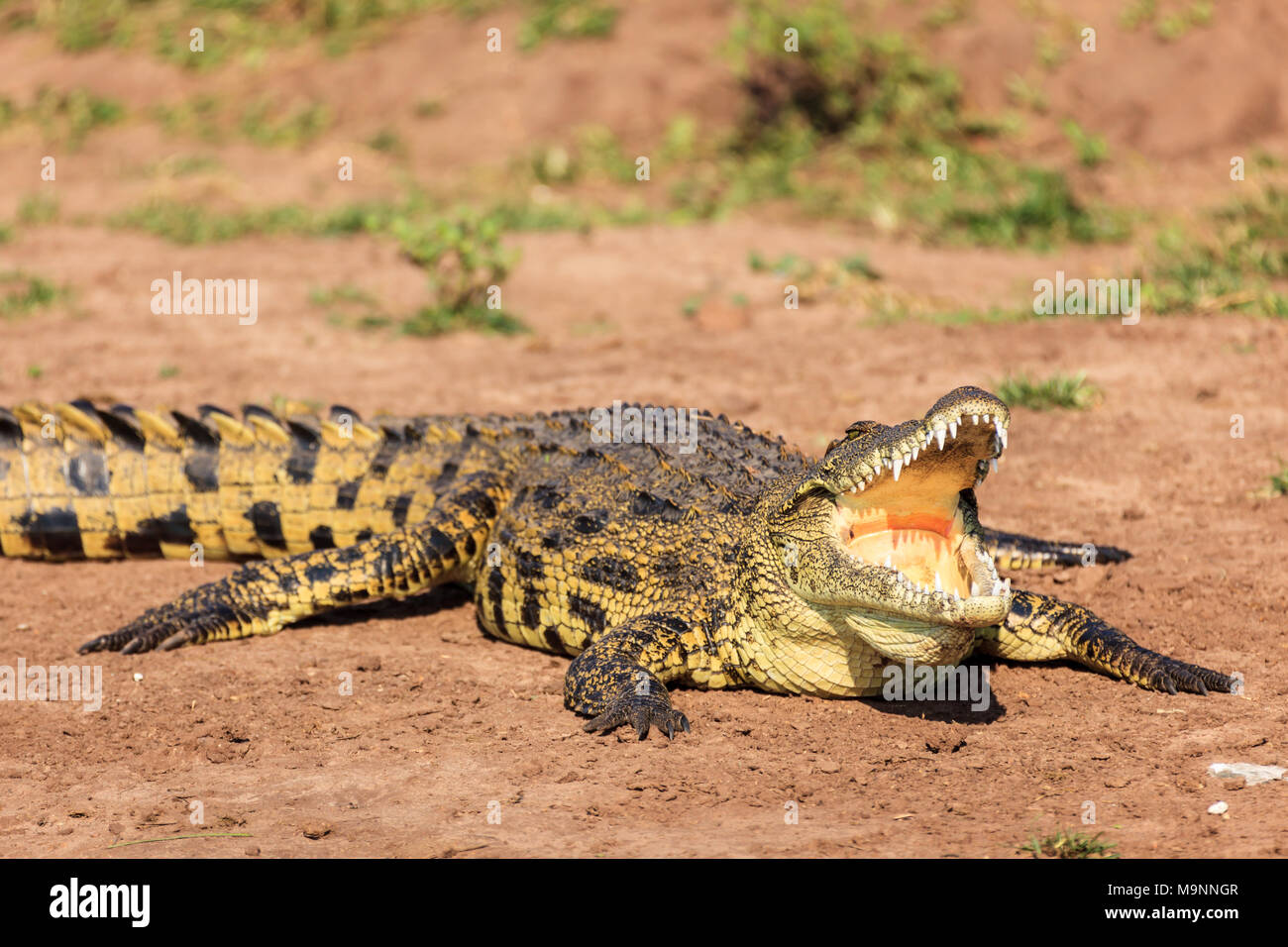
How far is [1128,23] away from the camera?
1380cm

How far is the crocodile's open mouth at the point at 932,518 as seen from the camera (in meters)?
4.05

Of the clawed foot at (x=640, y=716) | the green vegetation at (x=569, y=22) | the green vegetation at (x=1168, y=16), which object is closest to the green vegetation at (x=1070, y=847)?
the clawed foot at (x=640, y=716)

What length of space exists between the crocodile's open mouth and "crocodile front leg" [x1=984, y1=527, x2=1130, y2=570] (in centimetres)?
138

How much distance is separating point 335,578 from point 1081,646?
2957 mm

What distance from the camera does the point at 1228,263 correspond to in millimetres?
9492

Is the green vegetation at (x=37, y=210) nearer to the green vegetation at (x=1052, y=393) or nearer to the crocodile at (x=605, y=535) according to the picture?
the crocodile at (x=605, y=535)

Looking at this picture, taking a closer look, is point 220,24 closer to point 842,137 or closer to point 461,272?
point 842,137

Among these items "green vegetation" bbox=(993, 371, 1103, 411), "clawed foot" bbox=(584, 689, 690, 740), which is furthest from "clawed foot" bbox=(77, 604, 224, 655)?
"green vegetation" bbox=(993, 371, 1103, 411)

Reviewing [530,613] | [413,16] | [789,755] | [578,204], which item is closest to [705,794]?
[789,755]

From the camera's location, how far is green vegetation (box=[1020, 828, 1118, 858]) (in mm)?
3518

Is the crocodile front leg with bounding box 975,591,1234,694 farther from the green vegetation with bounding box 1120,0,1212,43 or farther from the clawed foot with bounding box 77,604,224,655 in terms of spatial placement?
the green vegetation with bounding box 1120,0,1212,43

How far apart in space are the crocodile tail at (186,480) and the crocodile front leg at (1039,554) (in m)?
2.61

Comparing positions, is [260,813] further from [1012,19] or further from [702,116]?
[1012,19]
